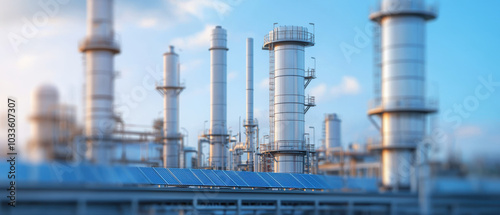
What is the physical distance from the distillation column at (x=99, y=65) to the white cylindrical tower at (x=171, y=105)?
23.0m

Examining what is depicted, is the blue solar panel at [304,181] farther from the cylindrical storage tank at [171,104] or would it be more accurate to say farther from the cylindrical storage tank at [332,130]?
the cylindrical storage tank at [332,130]

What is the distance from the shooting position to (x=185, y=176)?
44.7 meters

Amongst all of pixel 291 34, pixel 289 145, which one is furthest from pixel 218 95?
pixel 291 34

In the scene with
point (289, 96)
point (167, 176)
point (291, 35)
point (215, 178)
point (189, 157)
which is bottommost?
point (215, 178)

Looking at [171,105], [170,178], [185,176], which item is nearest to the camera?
[170,178]

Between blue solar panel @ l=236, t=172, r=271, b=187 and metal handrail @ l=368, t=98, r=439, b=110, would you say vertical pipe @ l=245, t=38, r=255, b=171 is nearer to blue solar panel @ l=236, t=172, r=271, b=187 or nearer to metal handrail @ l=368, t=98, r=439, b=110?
blue solar panel @ l=236, t=172, r=271, b=187

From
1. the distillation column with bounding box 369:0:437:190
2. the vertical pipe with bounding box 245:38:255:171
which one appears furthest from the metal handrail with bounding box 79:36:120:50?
the vertical pipe with bounding box 245:38:255:171

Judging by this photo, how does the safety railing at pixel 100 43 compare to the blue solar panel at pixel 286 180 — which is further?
the blue solar panel at pixel 286 180

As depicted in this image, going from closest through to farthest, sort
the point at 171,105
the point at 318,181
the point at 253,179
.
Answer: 1. the point at 253,179
2. the point at 318,181
3. the point at 171,105

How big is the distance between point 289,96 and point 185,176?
39.1 feet

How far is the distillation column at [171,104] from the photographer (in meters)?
52.8

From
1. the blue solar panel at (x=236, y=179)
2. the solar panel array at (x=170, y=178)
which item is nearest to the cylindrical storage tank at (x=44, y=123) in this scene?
the solar panel array at (x=170, y=178)

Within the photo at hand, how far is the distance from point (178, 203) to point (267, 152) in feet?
66.6

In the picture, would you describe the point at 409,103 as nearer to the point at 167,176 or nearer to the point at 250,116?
the point at 167,176
